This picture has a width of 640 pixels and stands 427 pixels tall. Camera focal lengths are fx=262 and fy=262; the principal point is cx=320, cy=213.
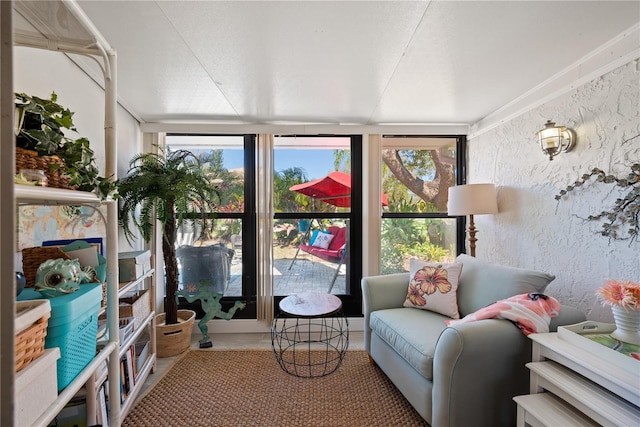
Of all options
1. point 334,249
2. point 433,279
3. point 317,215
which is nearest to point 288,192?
point 317,215

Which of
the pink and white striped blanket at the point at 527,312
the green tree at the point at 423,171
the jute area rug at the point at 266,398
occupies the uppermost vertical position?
the green tree at the point at 423,171

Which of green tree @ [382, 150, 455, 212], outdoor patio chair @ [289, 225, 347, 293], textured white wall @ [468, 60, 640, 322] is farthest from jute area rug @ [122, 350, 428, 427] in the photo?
green tree @ [382, 150, 455, 212]

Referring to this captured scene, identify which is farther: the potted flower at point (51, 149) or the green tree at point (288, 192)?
the green tree at point (288, 192)

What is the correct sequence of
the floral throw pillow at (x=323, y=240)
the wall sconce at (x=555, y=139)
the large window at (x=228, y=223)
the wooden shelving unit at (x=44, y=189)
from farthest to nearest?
1. the floral throw pillow at (x=323, y=240)
2. the large window at (x=228, y=223)
3. the wall sconce at (x=555, y=139)
4. the wooden shelving unit at (x=44, y=189)

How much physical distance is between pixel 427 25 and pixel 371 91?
0.69 metres

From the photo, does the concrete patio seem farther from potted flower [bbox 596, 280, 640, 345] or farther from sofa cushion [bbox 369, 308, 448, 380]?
potted flower [bbox 596, 280, 640, 345]

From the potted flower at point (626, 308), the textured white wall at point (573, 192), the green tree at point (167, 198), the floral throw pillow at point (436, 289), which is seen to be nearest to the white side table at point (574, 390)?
the potted flower at point (626, 308)

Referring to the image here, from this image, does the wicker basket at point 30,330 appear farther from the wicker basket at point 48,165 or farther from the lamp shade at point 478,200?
the lamp shade at point 478,200

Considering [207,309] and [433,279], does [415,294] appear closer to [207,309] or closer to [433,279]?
[433,279]

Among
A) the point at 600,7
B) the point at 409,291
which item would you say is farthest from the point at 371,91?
the point at 409,291

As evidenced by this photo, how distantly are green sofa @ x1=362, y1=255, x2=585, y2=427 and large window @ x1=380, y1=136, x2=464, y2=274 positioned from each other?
44.6 inches

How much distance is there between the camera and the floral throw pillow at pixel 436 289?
6.15 feet

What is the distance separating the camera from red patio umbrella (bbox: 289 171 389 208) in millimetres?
2861

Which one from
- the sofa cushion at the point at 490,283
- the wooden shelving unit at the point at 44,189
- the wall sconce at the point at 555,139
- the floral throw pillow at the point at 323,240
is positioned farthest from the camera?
the floral throw pillow at the point at 323,240
